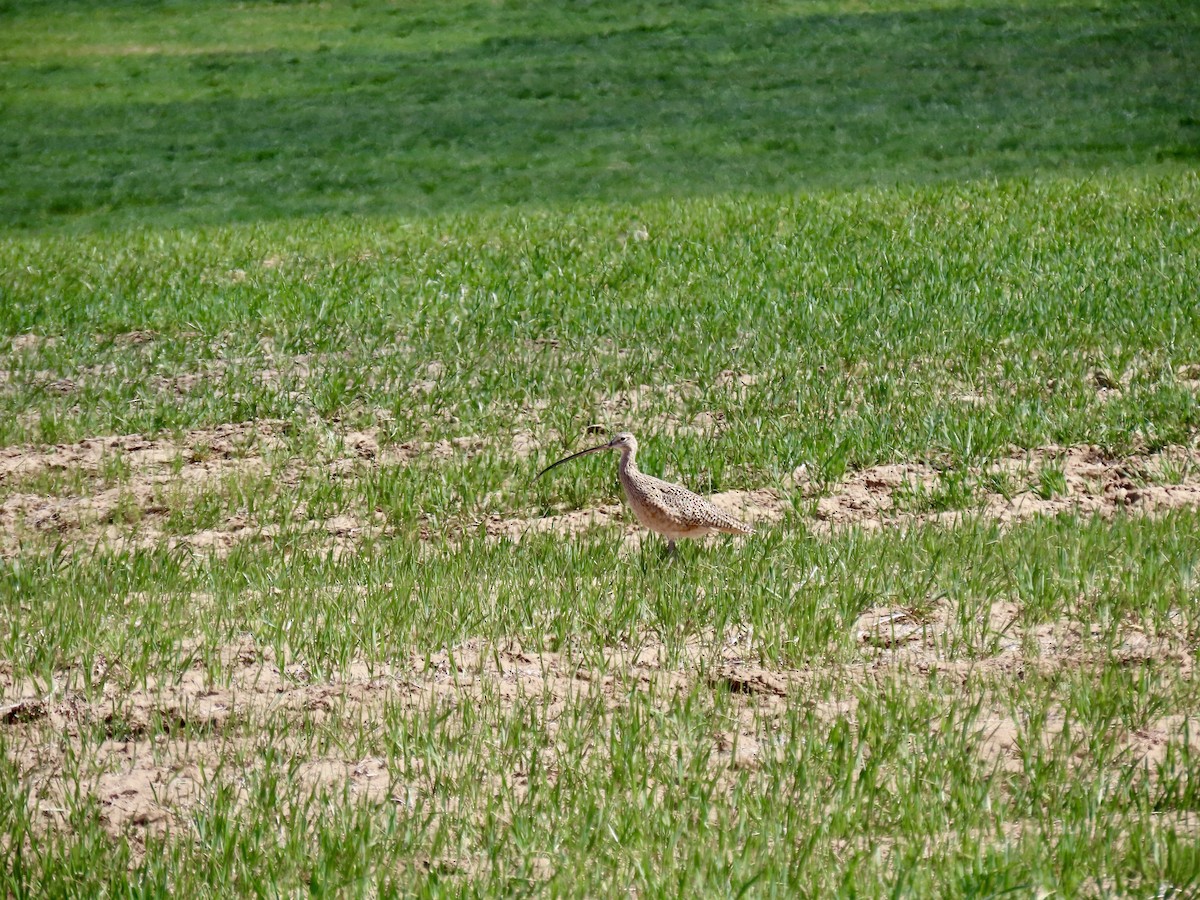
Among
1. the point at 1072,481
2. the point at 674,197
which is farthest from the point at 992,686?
the point at 674,197

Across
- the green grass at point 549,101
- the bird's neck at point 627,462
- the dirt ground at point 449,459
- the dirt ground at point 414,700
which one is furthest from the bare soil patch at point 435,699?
the green grass at point 549,101

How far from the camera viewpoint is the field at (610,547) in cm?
453

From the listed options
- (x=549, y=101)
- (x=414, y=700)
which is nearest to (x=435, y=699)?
(x=414, y=700)

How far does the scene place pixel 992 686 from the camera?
548 cm

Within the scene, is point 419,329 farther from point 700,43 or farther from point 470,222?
point 700,43

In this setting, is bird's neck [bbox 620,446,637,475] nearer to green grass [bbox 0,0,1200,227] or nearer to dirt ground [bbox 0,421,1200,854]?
dirt ground [bbox 0,421,1200,854]

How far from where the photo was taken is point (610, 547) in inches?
299

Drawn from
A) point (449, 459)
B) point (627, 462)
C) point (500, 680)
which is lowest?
point (449, 459)

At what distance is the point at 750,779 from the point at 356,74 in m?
28.9

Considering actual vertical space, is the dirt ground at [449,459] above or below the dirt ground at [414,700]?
below

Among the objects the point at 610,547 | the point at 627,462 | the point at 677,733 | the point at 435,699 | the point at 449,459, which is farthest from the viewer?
the point at 449,459

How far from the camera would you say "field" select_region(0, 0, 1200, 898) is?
453 centimetres

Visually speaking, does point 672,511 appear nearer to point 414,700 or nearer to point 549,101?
point 414,700

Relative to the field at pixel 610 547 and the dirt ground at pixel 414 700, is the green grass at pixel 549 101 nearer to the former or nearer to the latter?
the field at pixel 610 547
